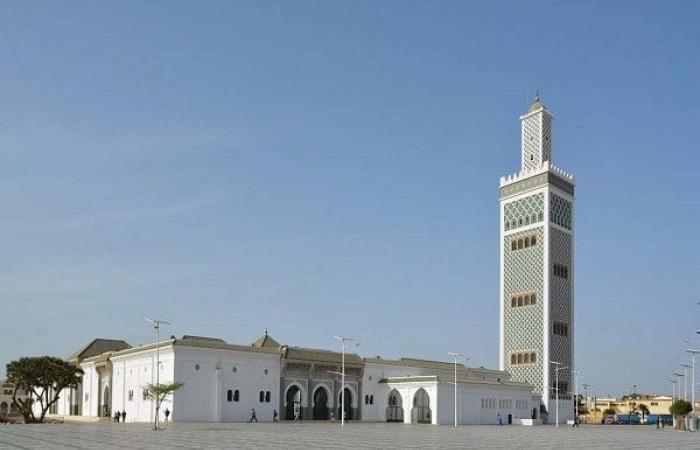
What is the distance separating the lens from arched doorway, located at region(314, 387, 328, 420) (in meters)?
65.3

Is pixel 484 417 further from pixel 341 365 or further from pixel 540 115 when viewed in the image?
pixel 540 115

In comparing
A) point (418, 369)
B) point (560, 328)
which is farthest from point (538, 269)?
point (418, 369)

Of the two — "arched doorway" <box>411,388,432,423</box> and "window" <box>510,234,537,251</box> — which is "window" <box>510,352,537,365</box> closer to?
"window" <box>510,234,537,251</box>

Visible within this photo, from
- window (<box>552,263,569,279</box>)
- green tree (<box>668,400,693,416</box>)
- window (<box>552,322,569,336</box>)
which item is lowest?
green tree (<box>668,400,693,416</box>)

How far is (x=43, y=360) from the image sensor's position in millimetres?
63375

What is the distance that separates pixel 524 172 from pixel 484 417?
25.8 metres

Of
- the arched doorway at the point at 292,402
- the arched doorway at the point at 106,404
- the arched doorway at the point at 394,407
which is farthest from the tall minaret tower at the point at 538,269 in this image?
the arched doorway at the point at 106,404

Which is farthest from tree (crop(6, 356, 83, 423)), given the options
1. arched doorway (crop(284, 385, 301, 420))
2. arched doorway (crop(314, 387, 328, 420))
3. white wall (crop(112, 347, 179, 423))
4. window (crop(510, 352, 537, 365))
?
window (crop(510, 352, 537, 365))

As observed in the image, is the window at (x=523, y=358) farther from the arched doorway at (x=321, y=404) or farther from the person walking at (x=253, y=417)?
the person walking at (x=253, y=417)

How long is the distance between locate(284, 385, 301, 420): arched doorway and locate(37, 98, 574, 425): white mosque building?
91 millimetres

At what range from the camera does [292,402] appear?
64688 millimetres

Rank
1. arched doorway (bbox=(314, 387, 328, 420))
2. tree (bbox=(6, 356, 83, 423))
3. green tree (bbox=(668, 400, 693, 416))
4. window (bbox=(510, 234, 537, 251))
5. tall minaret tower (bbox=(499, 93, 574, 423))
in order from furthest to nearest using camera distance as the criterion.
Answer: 1. window (bbox=(510, 234, 537, 251))
2. tall minaret tower (bbox=(499, 93, 574, 423))
3. green tree (bbox=(668, 400, 693, 416))
4. arched doorway (bbox=(314, 387, 328, 420))
5. tree (bbox=(6, 356, 83, 423))

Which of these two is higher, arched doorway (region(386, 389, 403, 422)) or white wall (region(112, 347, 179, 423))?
white wall (region(112, 347, 179, 423))

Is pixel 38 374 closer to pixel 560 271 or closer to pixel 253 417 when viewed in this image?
pixel 253 417
